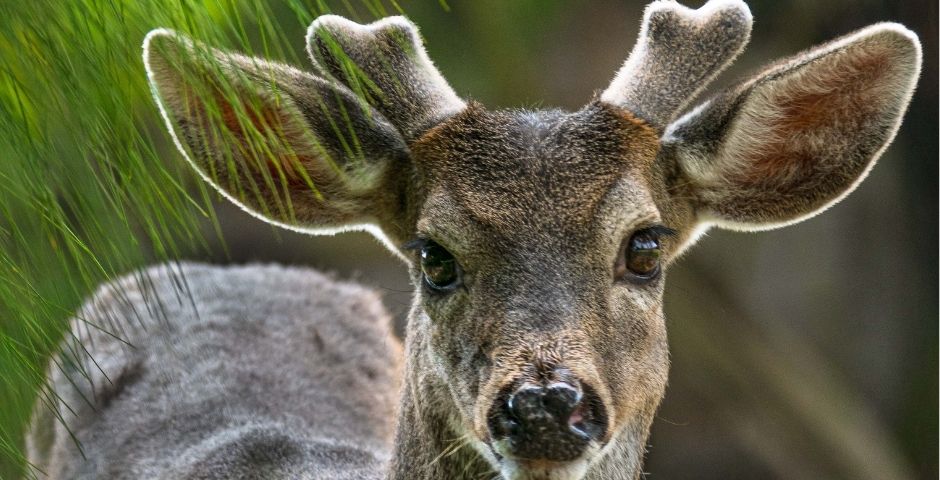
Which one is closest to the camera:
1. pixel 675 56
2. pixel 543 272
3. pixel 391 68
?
pixel 543 272

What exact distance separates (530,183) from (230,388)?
88.2 inches

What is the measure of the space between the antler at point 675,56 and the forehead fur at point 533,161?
16 centimetres

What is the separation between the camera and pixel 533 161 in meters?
3.85

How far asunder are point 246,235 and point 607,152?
243 inches

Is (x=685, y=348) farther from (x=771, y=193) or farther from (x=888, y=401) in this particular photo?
(x=771, y=193)

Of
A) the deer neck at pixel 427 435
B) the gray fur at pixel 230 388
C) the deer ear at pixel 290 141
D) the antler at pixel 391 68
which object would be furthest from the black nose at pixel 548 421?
the gray fur at pixel 230 388

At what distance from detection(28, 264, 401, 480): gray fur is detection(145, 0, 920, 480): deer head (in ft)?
3.63

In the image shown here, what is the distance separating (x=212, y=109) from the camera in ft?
11.4

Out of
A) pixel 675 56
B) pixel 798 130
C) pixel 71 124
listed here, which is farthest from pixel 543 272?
pixel 71 124

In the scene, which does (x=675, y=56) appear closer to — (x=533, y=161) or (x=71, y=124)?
(x=533, y=161)

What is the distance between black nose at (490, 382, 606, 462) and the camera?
3.31m

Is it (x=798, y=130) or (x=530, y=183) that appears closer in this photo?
(x=530, y=183)

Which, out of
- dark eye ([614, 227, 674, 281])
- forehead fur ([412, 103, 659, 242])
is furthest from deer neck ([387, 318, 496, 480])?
dark eye ([614, 227, 674, 281])

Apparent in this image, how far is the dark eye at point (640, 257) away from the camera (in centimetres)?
385
